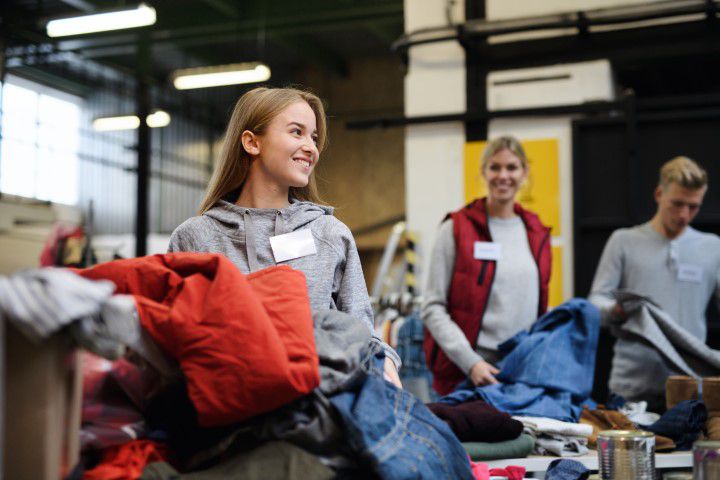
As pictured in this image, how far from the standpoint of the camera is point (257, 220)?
5.83 ft

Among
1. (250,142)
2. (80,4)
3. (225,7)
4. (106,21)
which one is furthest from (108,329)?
(80,4)

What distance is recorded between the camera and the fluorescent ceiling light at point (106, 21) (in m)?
7.90

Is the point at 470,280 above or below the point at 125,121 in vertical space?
below

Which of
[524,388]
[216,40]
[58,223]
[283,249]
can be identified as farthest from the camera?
[216,40]

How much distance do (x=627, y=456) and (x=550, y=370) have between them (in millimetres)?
806

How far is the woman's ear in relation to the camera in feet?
6.28

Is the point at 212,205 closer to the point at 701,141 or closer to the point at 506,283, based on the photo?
the point at 506,283

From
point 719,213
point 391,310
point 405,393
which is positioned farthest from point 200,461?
point 719,213

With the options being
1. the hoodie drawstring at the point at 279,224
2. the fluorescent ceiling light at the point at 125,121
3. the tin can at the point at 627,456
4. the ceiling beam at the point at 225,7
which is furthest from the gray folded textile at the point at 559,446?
the fluorescent ceiling light at the point at 125,121

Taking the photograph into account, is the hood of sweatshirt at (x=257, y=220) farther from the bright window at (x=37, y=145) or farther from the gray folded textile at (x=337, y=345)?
the bright window at (x=37, y=145)

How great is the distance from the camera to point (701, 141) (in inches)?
208

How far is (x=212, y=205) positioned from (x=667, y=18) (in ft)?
15.2

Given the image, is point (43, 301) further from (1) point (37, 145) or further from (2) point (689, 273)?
(1) point (37, 145)

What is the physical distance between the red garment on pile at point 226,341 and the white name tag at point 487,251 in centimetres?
195
